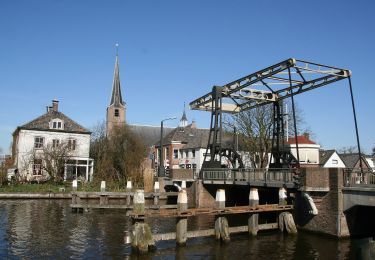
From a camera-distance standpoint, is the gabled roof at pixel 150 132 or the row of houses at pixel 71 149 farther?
the gabled roof at pixel 150 132

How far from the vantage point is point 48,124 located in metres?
38.0

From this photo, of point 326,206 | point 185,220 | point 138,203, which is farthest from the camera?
point 326,206

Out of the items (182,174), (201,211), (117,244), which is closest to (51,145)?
(182,174)

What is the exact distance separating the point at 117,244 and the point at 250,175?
8441 millimetres

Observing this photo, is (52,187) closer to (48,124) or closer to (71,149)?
(71,149)

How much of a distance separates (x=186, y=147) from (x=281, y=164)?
27.3 m

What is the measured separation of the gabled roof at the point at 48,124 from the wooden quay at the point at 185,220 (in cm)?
2586

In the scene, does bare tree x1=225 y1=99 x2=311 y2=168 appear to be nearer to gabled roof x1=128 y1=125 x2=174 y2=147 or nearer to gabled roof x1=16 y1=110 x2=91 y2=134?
gabled roof x1=16 y1=110 x2=91 y2=134

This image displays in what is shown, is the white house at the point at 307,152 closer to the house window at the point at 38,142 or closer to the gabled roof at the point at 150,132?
the house window at the point at 38,142

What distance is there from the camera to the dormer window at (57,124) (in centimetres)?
3812

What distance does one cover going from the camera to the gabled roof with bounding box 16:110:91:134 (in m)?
37.3

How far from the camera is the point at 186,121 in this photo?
8500 cm

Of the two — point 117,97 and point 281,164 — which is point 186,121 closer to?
point 117,97

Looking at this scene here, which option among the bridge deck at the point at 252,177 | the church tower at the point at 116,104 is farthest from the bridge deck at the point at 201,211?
the church tower at the point at 116,104
